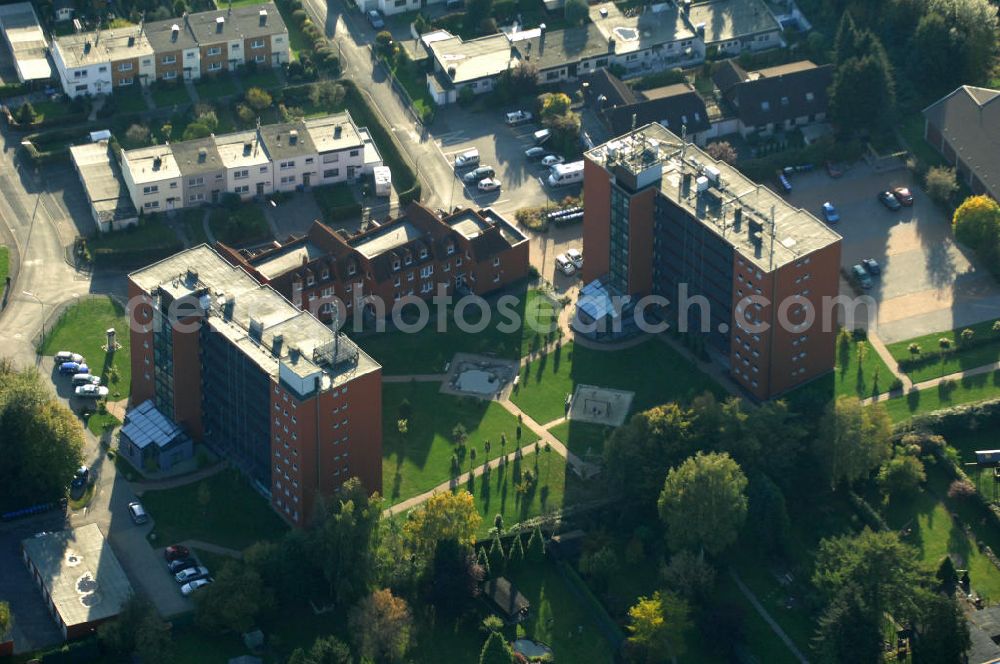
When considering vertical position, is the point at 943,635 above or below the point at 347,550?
below

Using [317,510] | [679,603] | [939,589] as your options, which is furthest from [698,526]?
[317,510]

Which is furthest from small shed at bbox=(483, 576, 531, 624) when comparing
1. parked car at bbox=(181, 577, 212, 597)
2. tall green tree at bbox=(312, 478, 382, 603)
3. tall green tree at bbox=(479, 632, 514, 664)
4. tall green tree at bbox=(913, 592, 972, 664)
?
tall green tree at bbox=(913, 592, 972, 664)

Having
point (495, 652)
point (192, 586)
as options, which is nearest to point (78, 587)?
point (192, 586)

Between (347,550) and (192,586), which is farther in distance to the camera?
(192,586)

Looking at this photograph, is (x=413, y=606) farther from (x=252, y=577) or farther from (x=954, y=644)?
(x=954, y=644)

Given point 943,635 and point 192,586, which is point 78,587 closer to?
point 192,586

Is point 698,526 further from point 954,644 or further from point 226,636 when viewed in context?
point 226,636

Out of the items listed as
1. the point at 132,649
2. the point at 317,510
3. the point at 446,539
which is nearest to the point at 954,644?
the point at 446,539

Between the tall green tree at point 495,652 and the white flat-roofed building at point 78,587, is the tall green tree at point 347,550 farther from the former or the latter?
the white flat-roofed building at point 78,587
